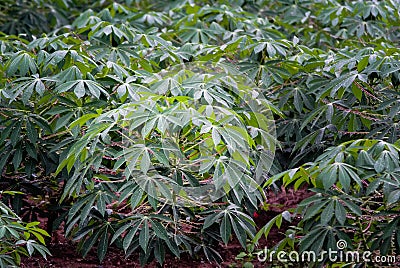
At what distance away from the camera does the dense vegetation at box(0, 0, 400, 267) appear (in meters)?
2.32

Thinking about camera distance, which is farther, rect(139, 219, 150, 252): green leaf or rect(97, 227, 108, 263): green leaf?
rect(97, 227, 108, 263): green leaf

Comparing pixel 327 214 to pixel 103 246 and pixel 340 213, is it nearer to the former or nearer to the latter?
pixel 340 213

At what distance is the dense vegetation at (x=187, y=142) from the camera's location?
2316 mm

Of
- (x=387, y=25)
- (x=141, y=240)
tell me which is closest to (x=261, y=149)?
(x=141, y=240)

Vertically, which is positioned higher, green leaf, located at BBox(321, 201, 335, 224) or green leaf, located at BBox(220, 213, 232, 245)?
green leaf, located at BBox(321, 201, 335, 224)

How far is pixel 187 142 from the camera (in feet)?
8.46

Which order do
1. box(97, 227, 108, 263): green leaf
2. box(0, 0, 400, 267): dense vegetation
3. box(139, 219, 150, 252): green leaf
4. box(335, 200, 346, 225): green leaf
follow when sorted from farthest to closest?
box(97, 227, 108, 263): green leaf, box(139, 219, 150, 252): green leaf, box(0, 0, 400, 267): dense vegetation, box(335, 200, 346, 225): green leaf

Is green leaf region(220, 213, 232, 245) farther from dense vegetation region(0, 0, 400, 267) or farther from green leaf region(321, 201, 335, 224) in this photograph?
green leaf region(321, 201, 335, 224)

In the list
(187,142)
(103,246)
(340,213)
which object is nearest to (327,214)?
(340,213)

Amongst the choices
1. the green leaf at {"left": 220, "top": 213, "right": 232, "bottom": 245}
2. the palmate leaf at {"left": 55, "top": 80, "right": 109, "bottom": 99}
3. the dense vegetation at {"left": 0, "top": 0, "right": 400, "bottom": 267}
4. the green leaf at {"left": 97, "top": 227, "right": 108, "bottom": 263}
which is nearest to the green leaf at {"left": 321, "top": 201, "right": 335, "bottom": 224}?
the dense vegetation at {"left": 0, "top": 0, "right": 400, "bottom": 267}

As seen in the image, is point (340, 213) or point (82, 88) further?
point (82, 88)

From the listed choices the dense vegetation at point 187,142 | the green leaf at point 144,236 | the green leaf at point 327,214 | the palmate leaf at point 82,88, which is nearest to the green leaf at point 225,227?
the dense vegetation at point 187,142

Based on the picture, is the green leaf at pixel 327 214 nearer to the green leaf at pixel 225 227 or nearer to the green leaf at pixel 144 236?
the green leaf at pixel 225 227

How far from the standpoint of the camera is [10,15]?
15.9 ft
